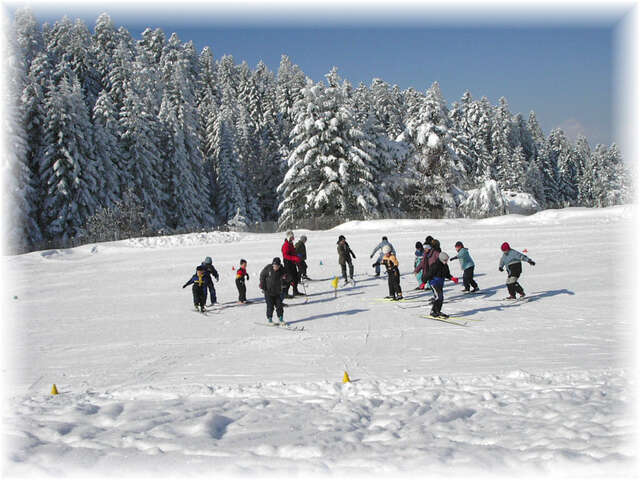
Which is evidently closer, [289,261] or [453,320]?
[453,320]

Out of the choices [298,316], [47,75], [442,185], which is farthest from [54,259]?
[442,185]

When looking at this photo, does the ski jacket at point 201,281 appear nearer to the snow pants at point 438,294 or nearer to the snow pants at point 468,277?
the snow pants at point 438,294

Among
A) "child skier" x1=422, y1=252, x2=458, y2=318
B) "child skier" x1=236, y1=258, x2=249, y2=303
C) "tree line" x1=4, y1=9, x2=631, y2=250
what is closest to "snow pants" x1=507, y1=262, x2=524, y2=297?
"child skier" x1=422, y1=252, x2=458, y2=318

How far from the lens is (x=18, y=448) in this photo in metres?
5.17

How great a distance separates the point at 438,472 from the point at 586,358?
5.20m

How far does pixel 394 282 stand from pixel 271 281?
158 inches

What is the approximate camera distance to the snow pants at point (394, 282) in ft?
44.8

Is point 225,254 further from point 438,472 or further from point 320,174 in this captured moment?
point 438,472

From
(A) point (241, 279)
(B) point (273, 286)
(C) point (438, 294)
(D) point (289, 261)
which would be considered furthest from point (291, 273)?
(C) point (438, 294)

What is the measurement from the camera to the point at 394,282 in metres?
13.8

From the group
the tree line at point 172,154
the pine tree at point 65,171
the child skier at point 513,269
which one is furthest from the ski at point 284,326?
the pine tree at point 65,171

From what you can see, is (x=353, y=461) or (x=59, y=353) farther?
(x=59, y=353)

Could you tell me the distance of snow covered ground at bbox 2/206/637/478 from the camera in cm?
486

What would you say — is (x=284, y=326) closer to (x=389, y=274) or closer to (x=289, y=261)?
(x=289, y=261)
